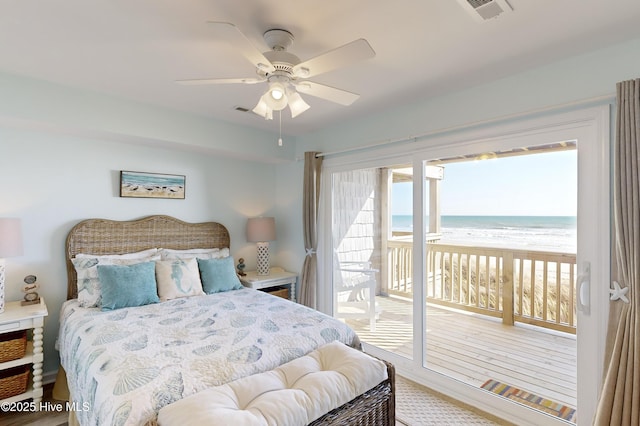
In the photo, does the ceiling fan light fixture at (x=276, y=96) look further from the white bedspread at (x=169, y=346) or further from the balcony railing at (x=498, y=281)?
the balcony railing at (x=498, y=281)

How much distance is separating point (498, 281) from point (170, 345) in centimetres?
250

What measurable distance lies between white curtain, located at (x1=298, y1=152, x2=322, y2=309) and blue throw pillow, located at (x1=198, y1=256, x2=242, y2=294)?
2.68ft

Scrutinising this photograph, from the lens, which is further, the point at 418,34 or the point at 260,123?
the point at 260,123

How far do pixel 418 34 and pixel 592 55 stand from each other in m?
1.14

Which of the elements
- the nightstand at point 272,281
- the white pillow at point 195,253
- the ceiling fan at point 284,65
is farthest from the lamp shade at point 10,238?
the nightstand at point 272,281

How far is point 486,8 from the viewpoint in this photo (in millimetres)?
1512

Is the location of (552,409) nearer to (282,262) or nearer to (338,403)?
(338,403)

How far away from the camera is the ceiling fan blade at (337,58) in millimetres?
1404

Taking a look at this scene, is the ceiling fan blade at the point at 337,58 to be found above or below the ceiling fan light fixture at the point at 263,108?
above

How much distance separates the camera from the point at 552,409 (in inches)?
86.4

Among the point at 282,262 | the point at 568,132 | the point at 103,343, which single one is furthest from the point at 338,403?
the point at 282,262

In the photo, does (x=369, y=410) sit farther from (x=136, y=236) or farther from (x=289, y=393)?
(x=136, y=236)

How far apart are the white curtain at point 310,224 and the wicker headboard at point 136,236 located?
1.02 metres

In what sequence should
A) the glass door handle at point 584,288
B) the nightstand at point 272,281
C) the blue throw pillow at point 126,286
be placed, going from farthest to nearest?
the nightstand at point 272,281 < the blue throw pillow at point 126,286 < the glass door handle at point 584,288
